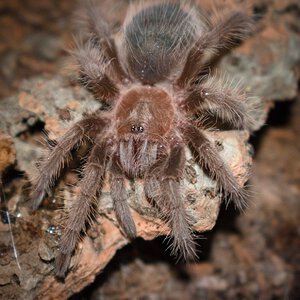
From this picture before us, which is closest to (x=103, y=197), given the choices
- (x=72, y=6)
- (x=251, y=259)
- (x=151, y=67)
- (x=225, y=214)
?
(x=151, y=67)

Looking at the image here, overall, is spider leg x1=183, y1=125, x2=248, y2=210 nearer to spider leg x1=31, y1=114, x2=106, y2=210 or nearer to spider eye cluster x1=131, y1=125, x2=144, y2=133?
spider eye cluster x1=131, y1=125, x2=144, y2=133

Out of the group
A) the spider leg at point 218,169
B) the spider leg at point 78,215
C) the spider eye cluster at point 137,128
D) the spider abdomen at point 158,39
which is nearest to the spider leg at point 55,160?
the spider leg at point 78,215

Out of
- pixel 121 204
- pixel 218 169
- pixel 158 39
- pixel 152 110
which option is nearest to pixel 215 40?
pixel 158 39

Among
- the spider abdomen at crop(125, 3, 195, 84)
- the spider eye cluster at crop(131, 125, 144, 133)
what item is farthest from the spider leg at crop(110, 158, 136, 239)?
the spider abdomen at crop(125, 3, 195, 84)

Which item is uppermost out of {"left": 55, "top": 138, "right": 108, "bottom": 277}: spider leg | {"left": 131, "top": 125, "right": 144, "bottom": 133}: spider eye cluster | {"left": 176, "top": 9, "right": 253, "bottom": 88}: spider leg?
{"left": 176, "top": 9, "right": 253, "bottom": 88}: spider leg

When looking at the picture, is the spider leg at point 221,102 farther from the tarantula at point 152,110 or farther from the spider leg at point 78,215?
the spider leg at point 78,215

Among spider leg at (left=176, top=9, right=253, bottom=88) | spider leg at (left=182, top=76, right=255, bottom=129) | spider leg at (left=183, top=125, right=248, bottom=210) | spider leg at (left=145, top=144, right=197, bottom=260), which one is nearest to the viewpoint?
spider leg at (left=145, top=144, right=197, bottom=260)

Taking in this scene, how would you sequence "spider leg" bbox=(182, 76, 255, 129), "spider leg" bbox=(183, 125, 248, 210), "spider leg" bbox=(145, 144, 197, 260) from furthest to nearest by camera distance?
"spider leg" bbox=(182, 76, 255, 129)
"spider leg" bbox=(183, 125, 248, 210)
"spider leg" bbox=(145, 144, 197, 260)
